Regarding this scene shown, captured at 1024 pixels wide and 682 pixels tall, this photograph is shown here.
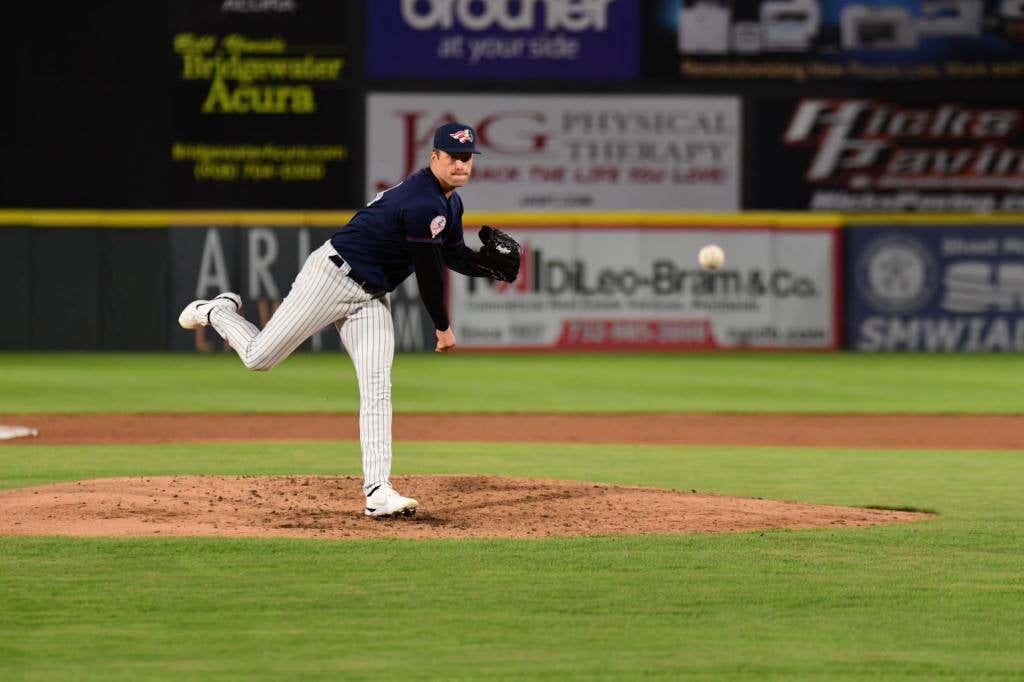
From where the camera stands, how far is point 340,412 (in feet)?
42.8

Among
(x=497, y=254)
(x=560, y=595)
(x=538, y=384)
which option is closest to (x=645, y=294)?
(x=538, y=384)

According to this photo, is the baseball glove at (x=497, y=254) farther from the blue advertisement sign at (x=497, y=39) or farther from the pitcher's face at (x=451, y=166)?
the blue advertisement sign at (x=497, y=39)

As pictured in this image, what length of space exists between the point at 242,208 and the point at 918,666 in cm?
1687

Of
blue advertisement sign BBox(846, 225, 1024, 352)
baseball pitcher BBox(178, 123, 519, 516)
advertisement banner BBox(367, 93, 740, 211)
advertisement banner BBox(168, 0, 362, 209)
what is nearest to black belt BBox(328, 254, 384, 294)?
baseball pitcher BBox(178, 123, 519, 516)

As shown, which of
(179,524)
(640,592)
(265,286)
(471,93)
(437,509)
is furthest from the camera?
(471,93)

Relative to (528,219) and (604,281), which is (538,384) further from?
(528,219)

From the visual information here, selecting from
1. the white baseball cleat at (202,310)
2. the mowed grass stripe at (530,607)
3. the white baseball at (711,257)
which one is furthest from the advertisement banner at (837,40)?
the white baseball cleat at (202,310)

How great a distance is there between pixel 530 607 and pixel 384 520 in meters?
1.75

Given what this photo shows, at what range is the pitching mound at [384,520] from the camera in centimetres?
647

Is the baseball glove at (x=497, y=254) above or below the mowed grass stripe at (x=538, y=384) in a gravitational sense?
above

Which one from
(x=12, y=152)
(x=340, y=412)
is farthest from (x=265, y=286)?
(x=340, y=412)

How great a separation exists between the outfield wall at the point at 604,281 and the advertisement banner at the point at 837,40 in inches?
80.8

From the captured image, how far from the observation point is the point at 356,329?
660cm

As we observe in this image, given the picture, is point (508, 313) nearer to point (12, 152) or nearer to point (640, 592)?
point (12, 152)
